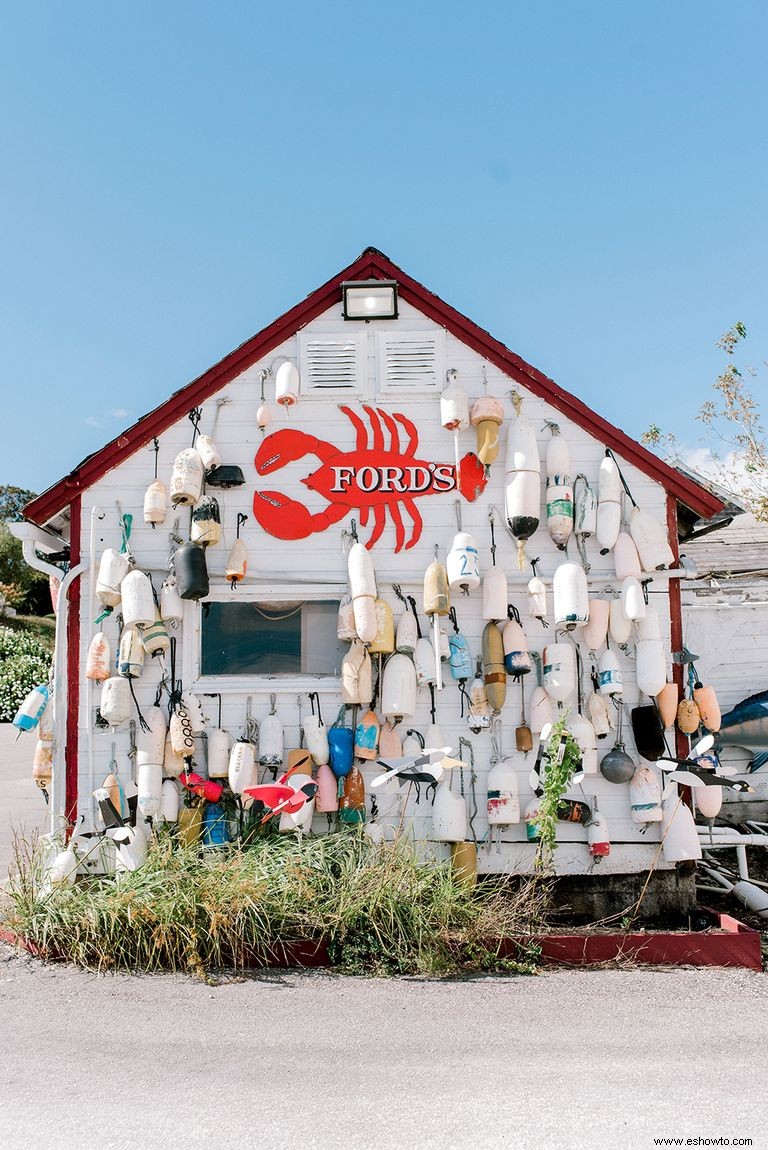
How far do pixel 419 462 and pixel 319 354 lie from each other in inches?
52.2

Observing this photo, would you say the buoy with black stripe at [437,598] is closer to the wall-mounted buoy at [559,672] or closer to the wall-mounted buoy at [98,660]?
the wall-mounted buoy at [559,672]

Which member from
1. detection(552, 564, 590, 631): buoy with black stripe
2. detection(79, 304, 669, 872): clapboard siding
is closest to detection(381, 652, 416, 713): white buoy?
detection(79, 304, 669, 872): clapboard siding

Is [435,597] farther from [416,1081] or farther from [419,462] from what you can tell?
[416,1081]

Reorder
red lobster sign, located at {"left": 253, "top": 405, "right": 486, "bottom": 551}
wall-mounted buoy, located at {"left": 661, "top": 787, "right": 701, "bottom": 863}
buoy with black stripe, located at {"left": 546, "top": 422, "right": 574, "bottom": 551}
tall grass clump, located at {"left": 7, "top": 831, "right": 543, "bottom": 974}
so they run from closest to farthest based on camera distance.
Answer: tall grass clump, located at {"left": 7, "top": 831, "right": 543, "bottom": 974}
wall-mounted buoy, located at {"left": 661, "top": 787, "right": 701, "bottom": 863}
buoy with black stripe, located at {"left": 546, "top": 422, "right": 574, "bottom": 551}
red lobster sign, located at {"left": 253, "top": 405, "right": 486, "bottom": 551}

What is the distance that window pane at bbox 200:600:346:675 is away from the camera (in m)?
8.56

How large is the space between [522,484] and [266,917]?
160 inches

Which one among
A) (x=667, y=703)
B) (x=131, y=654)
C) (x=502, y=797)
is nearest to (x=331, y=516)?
(x=131, y=654)

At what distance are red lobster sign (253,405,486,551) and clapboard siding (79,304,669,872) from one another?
71 mm

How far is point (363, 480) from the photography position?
872cm

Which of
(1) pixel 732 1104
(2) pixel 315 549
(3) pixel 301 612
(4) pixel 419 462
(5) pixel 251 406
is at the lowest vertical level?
(1) pixel 732 1104

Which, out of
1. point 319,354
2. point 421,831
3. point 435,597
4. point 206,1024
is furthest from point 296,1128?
point 319,354

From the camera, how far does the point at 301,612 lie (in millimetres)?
8648

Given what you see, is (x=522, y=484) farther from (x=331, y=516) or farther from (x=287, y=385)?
(x=287, y=385)

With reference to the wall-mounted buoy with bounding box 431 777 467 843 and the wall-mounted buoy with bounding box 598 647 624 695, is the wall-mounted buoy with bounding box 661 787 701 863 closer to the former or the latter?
the wall-mounted buoy with bounding box 598 647 624 695
